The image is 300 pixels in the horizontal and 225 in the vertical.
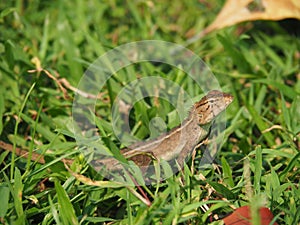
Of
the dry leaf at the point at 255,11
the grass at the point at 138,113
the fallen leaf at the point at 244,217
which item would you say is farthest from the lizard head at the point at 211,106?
the dry leaf at the point at 255,11

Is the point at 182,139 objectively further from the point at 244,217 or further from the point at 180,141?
the point at 244,217

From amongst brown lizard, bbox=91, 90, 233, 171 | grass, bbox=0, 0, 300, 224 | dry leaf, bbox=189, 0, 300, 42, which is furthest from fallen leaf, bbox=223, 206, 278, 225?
dry leaf, bbox=189, 0, 300, 42

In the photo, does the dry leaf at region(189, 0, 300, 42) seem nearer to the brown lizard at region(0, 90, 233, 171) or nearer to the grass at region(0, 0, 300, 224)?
the grass at region(0, 0, 300, 224)

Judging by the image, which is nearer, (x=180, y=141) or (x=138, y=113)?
(x=180, y=141)

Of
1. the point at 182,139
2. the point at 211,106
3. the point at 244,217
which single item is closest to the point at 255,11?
the point at 211,106

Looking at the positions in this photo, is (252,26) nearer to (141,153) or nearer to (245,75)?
(245,75)

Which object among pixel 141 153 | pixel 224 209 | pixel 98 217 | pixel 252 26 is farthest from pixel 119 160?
pixel 252 26
